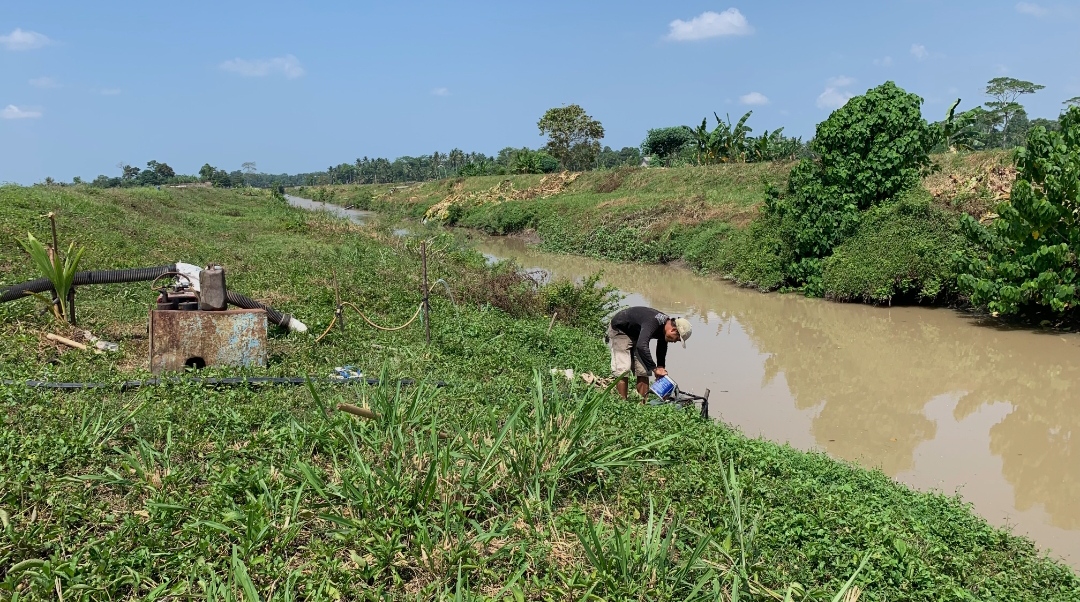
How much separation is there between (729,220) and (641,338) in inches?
580

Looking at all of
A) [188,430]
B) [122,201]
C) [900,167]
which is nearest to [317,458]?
[188,430]

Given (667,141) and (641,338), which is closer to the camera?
(641,338)

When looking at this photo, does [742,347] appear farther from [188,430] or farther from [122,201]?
[122,201]

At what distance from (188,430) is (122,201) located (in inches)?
756

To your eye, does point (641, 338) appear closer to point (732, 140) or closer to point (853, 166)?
point (853, 166)

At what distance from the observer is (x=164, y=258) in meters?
11.2

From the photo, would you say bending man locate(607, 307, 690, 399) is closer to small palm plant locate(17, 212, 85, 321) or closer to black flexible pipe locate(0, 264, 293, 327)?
black flexible pipe locate(0, 264, 293, 327)

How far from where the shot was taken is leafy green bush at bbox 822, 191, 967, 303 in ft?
39.6

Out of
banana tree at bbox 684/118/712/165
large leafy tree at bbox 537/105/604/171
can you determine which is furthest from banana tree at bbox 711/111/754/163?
large leafy tree at bbox 537/105/604/171

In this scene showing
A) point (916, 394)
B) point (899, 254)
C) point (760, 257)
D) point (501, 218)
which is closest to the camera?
point (916, 394)

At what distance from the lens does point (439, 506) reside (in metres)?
3.19

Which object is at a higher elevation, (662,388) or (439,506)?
(439,506)

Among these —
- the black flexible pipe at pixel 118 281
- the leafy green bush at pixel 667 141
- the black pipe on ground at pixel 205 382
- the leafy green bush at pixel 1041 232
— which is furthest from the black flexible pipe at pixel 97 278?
the leafy green bush at pixel 667 141

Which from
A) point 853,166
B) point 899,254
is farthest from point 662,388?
point 853,166
